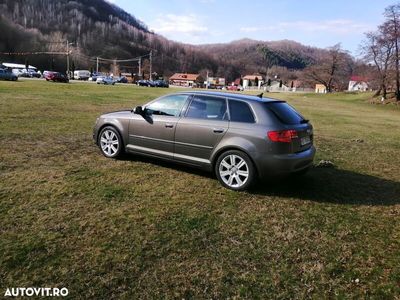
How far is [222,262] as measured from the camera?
386cm

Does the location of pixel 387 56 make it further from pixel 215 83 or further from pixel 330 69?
pixel 215 83

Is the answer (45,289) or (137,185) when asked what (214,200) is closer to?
(137,185)

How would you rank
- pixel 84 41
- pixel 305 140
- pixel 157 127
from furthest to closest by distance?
pixel 84 41 < pixel 157 127 < pixel 305 140

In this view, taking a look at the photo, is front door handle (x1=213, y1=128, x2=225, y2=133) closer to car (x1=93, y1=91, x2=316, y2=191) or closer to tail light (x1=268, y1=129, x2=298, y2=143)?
car (x1=93, y1=91, x2=316, y2=191)

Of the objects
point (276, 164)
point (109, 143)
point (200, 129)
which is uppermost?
point (200, 129)

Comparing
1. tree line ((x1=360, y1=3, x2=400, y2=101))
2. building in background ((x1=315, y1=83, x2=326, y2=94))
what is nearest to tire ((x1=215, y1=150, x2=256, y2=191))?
tree line ((x1=360, y1=3, x2=400, y2=101))

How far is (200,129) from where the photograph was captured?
645cm

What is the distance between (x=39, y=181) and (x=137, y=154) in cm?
205

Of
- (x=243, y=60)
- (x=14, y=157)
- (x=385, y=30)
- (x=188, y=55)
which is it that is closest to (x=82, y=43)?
(x=188, y=55)

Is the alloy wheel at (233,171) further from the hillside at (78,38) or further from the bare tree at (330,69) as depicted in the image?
the hillside at (78,38)

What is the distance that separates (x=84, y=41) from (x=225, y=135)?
164 meters

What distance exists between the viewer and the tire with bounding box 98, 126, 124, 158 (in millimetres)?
7562

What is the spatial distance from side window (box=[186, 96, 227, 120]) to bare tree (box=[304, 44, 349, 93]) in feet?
298

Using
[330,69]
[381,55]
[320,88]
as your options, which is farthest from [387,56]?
[320,88]
